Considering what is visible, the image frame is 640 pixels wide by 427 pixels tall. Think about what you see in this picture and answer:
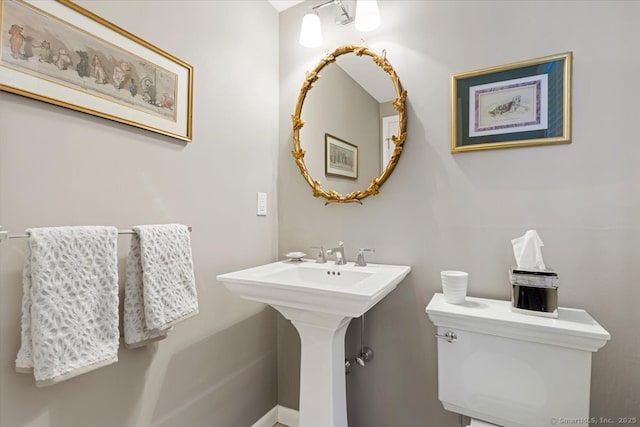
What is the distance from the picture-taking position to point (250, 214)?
1659 mm

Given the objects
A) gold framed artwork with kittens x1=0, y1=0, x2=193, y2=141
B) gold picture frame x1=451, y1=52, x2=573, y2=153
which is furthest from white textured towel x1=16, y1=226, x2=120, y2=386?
gold picture frame x1=451, y1=52, x2=573, y2=153

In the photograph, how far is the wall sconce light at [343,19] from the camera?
1.46 meters

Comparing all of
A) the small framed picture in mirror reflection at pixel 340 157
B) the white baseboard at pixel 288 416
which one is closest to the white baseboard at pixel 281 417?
the white baseboard at pixel 288 416

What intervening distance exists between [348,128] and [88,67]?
3.67 feet

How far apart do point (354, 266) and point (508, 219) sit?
719mm

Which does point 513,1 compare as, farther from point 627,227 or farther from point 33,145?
point 33,145

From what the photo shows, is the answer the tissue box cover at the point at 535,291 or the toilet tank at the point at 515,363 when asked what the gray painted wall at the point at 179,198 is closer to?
the toilet tank at the point at 515,363

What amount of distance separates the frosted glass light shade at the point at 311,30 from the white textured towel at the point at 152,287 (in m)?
1.21

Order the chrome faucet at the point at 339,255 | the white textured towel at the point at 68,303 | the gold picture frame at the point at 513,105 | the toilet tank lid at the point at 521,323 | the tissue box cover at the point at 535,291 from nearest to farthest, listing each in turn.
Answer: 1. the white textured towel at the point at 68,303
2. the toilet tank lid at the point at 521,323
3. the tissue box cover at the point at 535,291
4. the gold picture frame at the point at 513,105
5. the chrome faucet at the point at 339,255

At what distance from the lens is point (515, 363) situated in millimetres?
1052

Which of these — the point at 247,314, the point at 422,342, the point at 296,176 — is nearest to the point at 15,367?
the point at 247,314

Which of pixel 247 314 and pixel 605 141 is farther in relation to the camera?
pixel 247 314

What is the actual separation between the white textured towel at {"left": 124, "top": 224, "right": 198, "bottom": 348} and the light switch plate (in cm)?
62

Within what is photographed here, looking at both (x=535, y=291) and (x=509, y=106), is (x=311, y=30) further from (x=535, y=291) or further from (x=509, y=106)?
(x=535, y=291)
